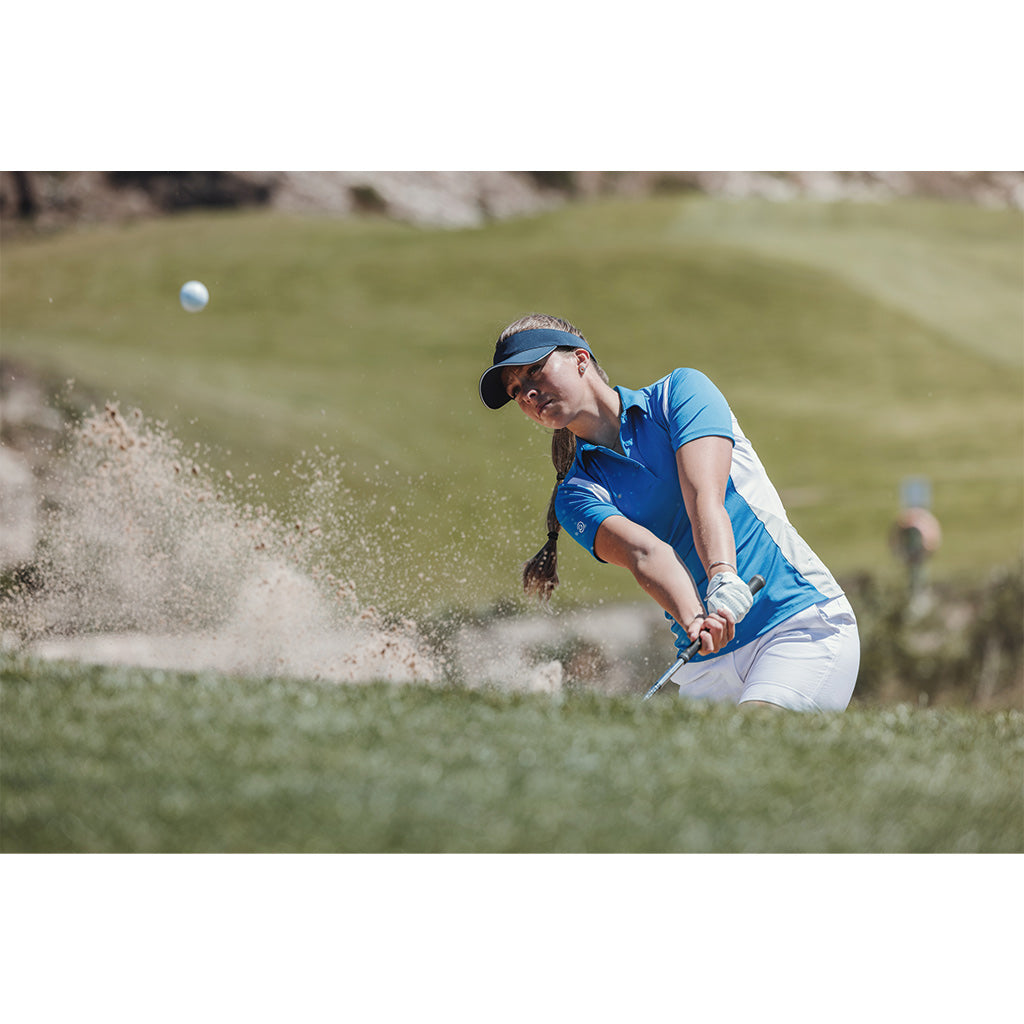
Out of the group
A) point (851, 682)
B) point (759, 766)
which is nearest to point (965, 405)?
point (851, 682)

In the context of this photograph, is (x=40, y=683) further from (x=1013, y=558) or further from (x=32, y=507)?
(x=1013, y=558)

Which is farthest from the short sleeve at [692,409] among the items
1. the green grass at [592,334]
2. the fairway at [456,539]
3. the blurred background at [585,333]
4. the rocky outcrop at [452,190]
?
the rocky outcrop at [452,190]

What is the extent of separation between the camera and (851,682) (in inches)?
142

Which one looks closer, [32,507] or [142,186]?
[32,507]

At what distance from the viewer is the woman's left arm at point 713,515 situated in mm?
3338

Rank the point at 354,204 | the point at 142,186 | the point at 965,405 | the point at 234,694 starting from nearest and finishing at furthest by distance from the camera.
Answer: the point at 234,694
the point at 142,186
the point at 354,204
the point at 965,405

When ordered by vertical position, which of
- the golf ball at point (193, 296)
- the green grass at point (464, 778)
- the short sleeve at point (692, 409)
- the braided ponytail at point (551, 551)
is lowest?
the green grass at point (464, 778)

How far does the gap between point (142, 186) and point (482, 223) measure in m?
2.90

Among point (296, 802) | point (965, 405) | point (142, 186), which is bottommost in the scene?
point (296, 802)

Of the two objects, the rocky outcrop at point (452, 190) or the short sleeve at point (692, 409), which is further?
the rocky outcrop at point (452, 190)

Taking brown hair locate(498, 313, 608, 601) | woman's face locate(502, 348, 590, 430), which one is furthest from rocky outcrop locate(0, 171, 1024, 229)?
woman's face locate(502, 348, 590, 430)

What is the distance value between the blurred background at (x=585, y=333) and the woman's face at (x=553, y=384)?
2.72 metres

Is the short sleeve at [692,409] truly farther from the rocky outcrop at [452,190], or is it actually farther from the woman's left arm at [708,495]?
the rocky outcrop at [452,190]

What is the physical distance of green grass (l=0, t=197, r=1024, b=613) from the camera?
813cm
